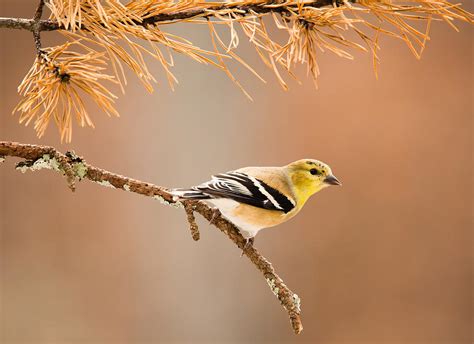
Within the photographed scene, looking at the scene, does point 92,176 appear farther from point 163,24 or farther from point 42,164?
point 163,24

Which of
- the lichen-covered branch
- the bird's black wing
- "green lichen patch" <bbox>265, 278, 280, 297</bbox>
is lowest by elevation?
"green lichen patch" <bbox>265, 278, 280, 297</bbox>

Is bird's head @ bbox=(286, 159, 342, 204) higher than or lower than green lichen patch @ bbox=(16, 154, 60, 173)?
higher

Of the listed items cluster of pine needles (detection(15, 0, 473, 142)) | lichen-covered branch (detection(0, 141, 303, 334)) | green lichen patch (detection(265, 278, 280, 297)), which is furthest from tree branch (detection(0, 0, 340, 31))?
green lichen patch (detection(265, 278, 280, 297))

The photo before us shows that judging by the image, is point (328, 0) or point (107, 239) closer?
point (328, 0)

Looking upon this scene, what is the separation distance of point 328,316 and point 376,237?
0.26 metres

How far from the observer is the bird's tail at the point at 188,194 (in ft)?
1.94

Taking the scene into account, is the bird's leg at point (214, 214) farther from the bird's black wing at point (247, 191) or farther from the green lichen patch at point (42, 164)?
the green lichen patch at point (42, 164)

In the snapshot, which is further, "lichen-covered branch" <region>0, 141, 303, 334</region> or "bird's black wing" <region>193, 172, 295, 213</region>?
"bird's black wing" <region>193, 172, 295, 213</region>

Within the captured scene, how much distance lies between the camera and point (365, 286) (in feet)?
5.87

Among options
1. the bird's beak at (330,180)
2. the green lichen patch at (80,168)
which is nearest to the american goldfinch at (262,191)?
the bird's beak at (330,180)

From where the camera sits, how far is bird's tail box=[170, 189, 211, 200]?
0.59m

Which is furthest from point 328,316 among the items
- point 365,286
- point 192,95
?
point 192,95

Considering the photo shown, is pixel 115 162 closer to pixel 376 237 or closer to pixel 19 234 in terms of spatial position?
pixel 19 234

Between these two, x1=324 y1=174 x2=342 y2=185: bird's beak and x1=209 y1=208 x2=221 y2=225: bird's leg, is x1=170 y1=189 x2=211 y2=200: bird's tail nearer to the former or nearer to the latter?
x1=209 y1=208 x2=221 y2=225: bird's leg
